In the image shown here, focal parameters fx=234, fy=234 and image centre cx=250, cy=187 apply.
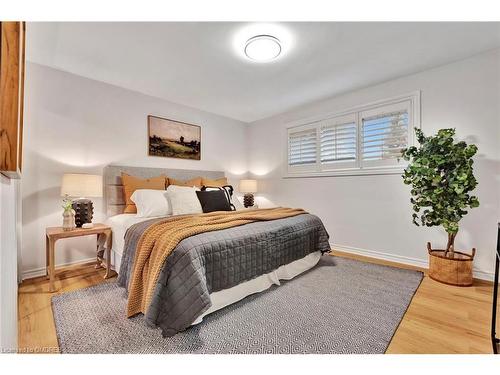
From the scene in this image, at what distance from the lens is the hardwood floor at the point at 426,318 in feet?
4.66

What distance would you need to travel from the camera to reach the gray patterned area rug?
1.42 m

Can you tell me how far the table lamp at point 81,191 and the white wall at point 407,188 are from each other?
290 centimetres

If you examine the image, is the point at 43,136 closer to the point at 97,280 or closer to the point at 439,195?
the point at 97,280

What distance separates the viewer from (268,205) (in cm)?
454

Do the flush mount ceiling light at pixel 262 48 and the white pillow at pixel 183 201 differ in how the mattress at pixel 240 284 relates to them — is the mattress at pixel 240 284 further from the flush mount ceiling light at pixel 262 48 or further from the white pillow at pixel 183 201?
the flush mount ceiling light at pixel 262 48

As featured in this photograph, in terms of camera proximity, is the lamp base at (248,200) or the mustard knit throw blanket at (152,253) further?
the lamp base at (248,200)

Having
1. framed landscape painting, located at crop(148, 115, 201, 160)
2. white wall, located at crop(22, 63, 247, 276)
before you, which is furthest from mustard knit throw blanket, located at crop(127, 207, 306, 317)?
framed landscape painting, located at crop(148, 115, 201, 160)

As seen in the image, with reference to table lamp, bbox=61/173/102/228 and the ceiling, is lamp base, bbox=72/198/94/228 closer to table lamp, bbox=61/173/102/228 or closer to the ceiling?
table lamp, bbox=61/173/102/228

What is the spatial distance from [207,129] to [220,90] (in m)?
1.05

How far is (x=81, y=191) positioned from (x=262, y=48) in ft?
7.58

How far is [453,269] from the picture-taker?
2.29 meters

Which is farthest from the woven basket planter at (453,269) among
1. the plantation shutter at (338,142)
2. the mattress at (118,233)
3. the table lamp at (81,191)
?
the table lamp at (81,191)

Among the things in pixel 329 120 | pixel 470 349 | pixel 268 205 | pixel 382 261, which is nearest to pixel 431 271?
pixel 382 261
